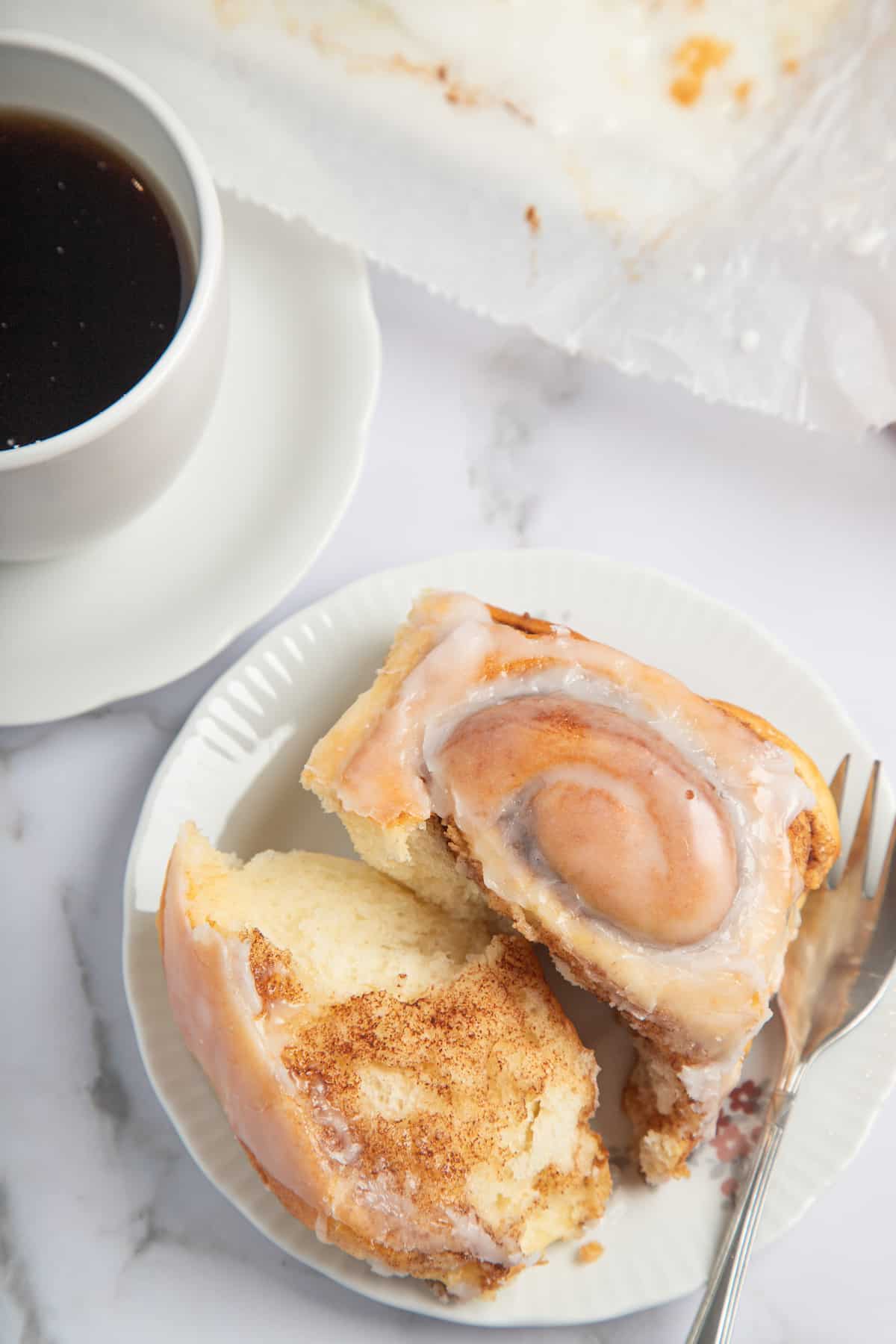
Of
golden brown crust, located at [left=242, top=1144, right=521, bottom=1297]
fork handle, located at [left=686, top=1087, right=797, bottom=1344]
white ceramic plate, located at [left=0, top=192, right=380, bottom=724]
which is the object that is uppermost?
white ceramic plate, located at [left=0, top=192, right=380, bottom=724]

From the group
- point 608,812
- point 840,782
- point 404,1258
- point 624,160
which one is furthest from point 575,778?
point 624,160

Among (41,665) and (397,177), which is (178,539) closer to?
(41,665)

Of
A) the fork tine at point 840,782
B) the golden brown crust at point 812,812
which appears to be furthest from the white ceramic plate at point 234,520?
the fork tine at point 840,782

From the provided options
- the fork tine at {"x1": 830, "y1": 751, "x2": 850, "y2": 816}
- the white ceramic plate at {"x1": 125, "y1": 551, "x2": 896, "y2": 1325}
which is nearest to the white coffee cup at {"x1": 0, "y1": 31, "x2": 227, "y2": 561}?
the white ceramic plate at {"x1": 125, "y1": 551, "x2": 896, "y2": 1325}

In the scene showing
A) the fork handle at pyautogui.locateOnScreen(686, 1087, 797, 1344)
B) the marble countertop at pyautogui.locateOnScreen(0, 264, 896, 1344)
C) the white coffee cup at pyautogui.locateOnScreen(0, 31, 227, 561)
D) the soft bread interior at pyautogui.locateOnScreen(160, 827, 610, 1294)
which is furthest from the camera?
the marble countertop at pyautogui.locateOnScreen(0, 264, 896, 1344)

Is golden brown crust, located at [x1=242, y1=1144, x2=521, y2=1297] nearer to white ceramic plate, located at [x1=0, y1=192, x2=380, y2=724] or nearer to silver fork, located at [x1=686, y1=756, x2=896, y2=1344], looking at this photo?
silver fork, located at [x1=686, y1=756, x2=896, y2=1344]

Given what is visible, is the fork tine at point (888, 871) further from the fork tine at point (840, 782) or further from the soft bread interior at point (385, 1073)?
the soft bread interior at point (385, 1073)

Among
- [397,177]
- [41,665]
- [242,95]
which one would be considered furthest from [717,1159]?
[242,95]
